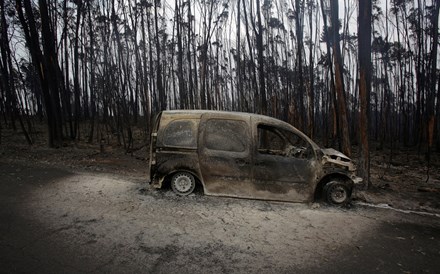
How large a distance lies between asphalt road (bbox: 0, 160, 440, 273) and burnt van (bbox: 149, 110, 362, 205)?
31 cm

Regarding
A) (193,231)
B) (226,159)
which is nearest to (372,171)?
(226,159)

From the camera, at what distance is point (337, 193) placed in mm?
5859

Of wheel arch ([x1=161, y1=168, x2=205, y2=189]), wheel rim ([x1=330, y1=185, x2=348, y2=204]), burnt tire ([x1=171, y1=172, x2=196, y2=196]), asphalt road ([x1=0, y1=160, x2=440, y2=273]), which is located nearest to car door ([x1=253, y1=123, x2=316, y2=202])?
asphalt road ([x1=0, y1=160, x2=440, y2=273])

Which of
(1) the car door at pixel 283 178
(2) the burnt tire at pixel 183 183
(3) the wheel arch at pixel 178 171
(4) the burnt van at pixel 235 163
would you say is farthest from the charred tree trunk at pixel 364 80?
(2) the burnt tire at pixel 183 183

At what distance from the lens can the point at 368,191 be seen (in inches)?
279

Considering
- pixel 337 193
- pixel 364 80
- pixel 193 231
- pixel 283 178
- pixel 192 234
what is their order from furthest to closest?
1. pixel 364 80
2. pixel 337 193
3. pixel 283 178
4. pixel 193 231
5. pixel 192 234

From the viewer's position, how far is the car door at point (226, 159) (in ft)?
18.8

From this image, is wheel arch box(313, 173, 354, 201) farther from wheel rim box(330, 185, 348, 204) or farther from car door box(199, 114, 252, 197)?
car door box(199, 114, 252, 197)

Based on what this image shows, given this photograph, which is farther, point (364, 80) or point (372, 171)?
point (372, 171)

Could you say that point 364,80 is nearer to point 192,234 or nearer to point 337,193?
point 337,193

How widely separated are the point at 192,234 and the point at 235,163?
187 centimetres

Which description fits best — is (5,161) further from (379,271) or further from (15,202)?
(379,271)

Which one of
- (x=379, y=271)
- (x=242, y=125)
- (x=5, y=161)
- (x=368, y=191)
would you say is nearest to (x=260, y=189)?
(x=242, y=125)

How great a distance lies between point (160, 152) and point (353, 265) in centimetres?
394
